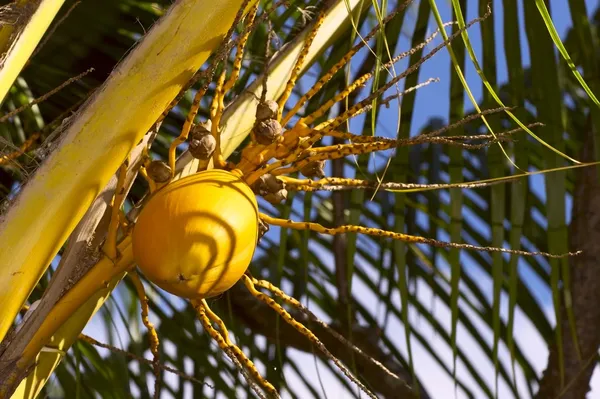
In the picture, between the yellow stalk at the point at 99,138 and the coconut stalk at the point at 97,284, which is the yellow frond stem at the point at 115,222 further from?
the yellow stalk at the point at 99,138

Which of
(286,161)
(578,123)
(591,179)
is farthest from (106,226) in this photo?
(578,123)

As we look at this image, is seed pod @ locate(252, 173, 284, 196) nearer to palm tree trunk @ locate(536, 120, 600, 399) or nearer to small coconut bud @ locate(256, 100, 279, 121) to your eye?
small coconut bud @ locate(256, 100, 279, 121)

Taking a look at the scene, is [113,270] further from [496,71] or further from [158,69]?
[496,71]

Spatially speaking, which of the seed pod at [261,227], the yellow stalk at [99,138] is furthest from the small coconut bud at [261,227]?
the yellow stalk at [99,138]

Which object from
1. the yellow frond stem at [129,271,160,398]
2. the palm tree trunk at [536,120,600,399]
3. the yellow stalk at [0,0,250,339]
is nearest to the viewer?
the yellow stalk at [0,0,250,339]

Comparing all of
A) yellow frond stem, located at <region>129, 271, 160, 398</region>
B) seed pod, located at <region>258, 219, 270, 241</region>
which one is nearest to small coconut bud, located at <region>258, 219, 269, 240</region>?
seed pod, located at <region>258, 219, 270, 241</region>

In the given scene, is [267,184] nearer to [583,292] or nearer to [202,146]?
[202,146]
